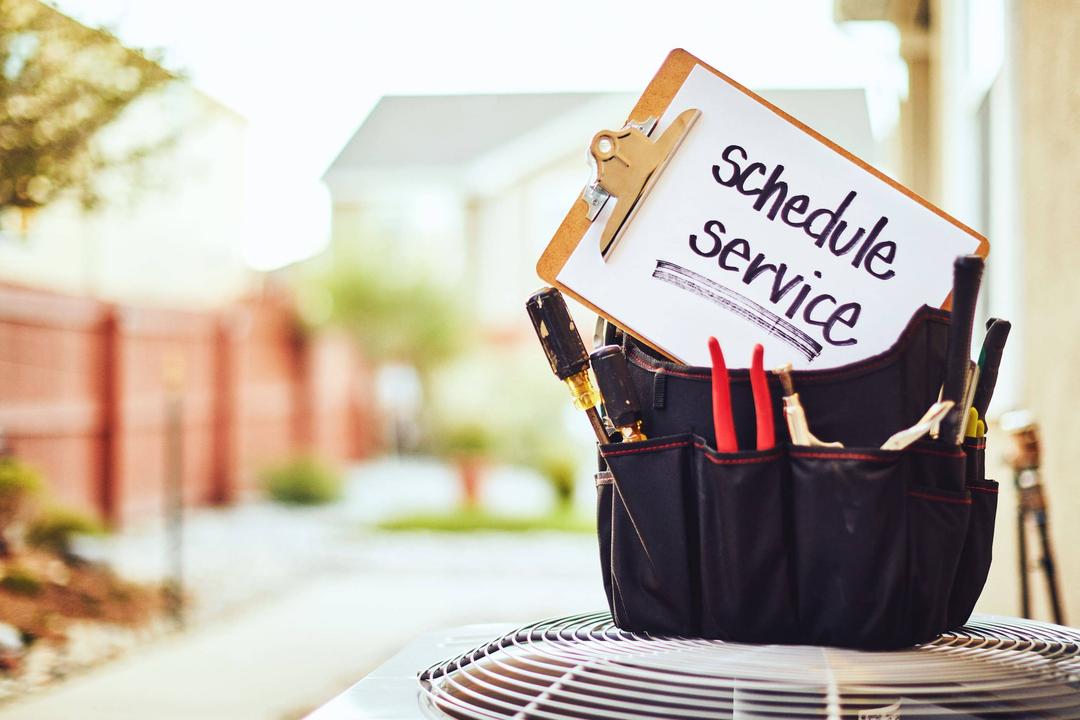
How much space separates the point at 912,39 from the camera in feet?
14.0

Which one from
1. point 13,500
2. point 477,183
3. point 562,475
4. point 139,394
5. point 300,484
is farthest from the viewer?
point 477,183

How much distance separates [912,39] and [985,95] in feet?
4.40

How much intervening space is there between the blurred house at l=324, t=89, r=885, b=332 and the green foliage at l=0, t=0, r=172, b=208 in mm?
10732

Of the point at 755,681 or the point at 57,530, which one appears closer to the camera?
the point at 755,681

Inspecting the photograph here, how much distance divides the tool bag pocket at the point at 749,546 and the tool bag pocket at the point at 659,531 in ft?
0.06

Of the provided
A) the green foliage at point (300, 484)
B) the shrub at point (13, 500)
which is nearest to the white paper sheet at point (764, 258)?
the shrub at point (13, 500)

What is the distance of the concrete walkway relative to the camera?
140 inches

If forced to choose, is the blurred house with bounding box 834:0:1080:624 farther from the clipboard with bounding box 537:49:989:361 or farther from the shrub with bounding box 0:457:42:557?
the shrub with bounding box 0:457:42:557

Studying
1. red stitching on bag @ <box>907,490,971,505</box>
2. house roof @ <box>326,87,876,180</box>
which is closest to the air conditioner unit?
red stitching on bag @ <box>907,490,971,505</box>

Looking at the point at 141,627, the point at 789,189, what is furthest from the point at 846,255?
the point at 141,627

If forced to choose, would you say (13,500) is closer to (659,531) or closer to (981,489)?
(659,531)

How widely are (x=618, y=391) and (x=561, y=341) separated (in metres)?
0.06

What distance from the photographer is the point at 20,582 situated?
4297 millimetres

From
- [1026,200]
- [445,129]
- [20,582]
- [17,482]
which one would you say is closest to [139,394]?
[17,482]
